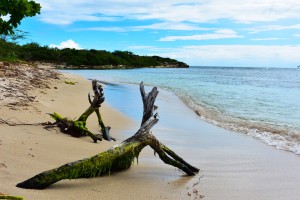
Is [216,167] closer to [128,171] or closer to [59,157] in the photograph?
[128,171]

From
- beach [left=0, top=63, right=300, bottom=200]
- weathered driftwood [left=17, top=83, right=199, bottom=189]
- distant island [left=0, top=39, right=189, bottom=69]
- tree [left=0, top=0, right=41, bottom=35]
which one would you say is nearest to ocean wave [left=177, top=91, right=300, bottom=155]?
beach [left=0, top=63, right=300, bottom=200]

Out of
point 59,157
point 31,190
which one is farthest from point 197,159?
point 31,190

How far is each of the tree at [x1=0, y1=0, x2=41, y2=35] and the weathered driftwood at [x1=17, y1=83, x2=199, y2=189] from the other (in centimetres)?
274

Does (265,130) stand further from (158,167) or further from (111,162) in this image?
(111,162)

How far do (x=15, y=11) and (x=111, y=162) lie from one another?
3.49 meters

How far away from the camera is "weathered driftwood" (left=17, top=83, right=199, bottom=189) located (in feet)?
13.8

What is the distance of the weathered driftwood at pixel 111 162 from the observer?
4195mm

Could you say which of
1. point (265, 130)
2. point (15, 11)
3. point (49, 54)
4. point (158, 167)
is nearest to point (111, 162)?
point (158, 167)

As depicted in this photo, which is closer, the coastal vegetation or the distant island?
the coastal vegetation

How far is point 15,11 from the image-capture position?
6598mm

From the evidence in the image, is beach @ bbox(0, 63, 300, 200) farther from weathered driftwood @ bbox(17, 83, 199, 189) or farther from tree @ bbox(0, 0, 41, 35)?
tree @ bbox(0, 0, 41, 35)

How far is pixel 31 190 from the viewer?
4.03 meters

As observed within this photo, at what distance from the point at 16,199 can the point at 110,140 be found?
4.76 m

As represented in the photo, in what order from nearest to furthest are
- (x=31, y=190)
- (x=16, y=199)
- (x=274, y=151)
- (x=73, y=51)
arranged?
(x=16, y=199) < (x=31, y=190) < (x=274, y=151) < (x=73, y=51)
